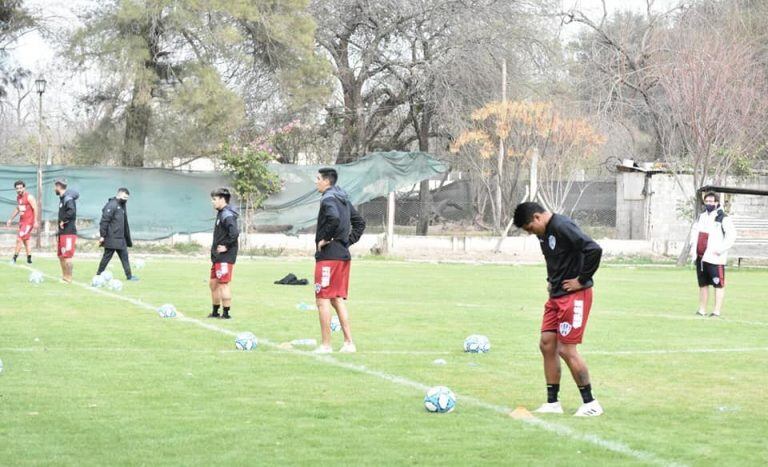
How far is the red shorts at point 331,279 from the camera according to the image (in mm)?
12273

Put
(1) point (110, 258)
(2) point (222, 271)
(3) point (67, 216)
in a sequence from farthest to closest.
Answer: (1) point (110, 258), (3) point (67, 216), (2) point (222, 271)

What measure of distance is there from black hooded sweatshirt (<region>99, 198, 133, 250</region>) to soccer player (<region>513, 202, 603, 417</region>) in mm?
14889

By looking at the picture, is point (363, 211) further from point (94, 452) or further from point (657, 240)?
point (94, 452)

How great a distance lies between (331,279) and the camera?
12289mm

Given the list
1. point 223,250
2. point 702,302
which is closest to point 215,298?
point 223,250

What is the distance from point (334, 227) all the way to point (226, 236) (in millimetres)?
3661

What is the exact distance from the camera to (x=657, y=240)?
36.5m

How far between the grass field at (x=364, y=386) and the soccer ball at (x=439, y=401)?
0.07 m

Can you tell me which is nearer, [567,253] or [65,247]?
[567,253]

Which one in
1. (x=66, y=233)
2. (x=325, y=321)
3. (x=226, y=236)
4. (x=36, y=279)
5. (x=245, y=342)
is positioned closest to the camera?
(x=325, y=321)

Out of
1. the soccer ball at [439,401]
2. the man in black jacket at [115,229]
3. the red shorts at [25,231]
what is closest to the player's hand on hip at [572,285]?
the soccer ball at [439,401]

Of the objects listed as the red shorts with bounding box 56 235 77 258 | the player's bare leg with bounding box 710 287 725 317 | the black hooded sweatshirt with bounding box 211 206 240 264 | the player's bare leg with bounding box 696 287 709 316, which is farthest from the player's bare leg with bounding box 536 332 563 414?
the red shorts with bounding box 56 235 77 258


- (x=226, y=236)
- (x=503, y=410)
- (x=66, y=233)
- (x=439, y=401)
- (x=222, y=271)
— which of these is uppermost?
(x=226, y=236)

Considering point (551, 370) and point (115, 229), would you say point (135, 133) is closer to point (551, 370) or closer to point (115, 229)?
point (115, 229)
